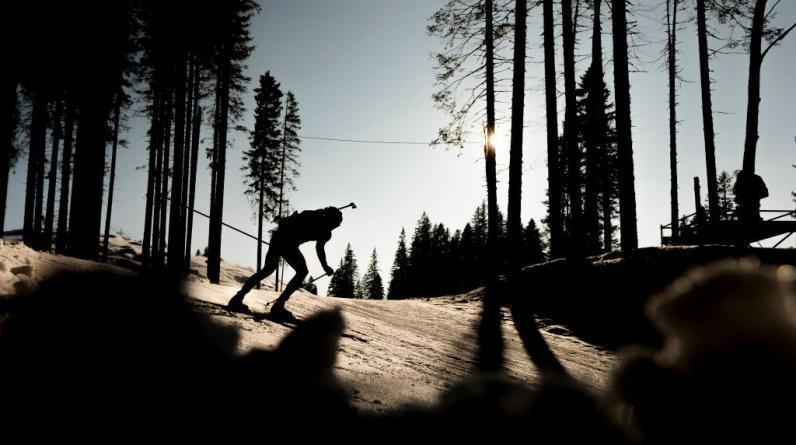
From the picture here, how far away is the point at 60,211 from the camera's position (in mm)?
19219

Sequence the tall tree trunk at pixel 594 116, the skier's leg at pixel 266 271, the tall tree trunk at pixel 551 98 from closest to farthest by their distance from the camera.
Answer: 1. the skier's leg at pixel 266 271
2. the tall tree trunk at pixel 551 98
3. the tall tree trunk at pixel 594 116

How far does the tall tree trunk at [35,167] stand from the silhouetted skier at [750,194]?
81.2ft

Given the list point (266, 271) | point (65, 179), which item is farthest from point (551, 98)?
point (65, 179)

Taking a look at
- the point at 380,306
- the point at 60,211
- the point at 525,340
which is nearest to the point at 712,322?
the point at 525,340

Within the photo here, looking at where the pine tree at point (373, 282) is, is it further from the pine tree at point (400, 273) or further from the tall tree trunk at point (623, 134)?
the tall tree trunk at point (623, 134)

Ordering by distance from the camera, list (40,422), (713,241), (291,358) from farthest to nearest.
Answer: (713,241) < (291,358) < (40,422)

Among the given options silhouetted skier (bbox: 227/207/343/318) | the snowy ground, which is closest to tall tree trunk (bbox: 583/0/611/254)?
the snowy ground

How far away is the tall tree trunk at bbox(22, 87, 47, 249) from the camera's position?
56.0 ft

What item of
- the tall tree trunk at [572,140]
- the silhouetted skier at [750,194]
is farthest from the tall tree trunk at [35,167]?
the silhouetted skier at [750,194]

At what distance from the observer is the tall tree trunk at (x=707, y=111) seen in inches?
576

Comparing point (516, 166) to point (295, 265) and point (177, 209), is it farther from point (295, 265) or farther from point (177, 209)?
point (177, 209)

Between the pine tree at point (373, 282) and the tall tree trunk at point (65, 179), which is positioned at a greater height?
the tall tree trunk at point (65, 179)

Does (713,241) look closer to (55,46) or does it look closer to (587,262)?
(587,262)

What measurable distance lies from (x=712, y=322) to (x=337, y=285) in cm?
5614
